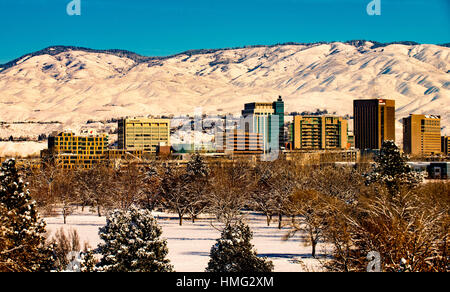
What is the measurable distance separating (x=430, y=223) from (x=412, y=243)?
2100 mm

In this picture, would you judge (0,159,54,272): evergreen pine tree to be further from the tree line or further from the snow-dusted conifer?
the snow-dusted conifer

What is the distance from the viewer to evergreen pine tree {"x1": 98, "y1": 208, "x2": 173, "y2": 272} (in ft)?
71.7

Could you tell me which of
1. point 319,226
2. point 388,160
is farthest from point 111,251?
point 388,160

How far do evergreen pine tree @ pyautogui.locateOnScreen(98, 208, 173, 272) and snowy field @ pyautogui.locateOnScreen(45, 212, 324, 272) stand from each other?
14.2 feet

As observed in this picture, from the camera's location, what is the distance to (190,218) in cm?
6875

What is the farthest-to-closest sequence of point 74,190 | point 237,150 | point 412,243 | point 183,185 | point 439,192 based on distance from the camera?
point 237,150 < point 74,190 < point 183,185 < point 439,192 < point 412,243

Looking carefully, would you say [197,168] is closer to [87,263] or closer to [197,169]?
[197,169]

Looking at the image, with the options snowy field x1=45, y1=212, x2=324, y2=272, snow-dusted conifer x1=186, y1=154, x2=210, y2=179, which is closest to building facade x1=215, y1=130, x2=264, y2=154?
snow-dusted conifer x1=186, y1=154, x2=210, y2=179

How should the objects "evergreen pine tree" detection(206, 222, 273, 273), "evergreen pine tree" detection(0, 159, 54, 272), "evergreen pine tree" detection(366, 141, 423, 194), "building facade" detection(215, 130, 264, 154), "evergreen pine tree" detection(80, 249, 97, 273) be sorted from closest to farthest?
"evergreen pine tree" detection(80, 249, 97, 273)
"evergreen pine tree" detection(0, 159, 54, 272)
"evergreen pine tree" detection(206, 222, 273, 273)
"evergreen pine tree" detection(366, 141, 423, 194)
"building facade" detection(215, 130, 264, 154)

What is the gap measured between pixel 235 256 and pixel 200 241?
80.5 ft

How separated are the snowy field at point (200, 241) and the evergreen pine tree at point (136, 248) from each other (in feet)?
14.2

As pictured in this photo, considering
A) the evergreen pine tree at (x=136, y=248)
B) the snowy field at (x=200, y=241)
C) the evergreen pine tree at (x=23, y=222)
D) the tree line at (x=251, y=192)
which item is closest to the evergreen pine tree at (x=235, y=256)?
the evergreen pine tree at (x=136, y=248)

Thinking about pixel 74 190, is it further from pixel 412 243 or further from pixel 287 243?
pixel 412 243

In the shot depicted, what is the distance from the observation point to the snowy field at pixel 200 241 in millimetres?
35438
